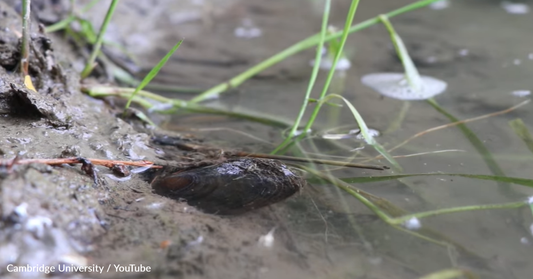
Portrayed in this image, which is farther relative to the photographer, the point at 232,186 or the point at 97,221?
the point at 232,186

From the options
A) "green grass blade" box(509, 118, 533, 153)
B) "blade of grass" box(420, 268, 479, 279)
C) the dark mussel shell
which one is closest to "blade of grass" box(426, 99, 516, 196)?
"green grass blade" box(509, 118, 533, 153)

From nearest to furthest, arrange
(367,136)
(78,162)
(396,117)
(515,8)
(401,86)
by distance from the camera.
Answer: (78,162) → (367,136) → (396,117) → (401,86) → (515,8)

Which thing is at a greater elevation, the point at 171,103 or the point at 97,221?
the point at 97,221

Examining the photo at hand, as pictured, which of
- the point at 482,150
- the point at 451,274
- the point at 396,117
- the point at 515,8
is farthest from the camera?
the point at 515,8

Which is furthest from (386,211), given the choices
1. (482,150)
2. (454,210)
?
(482,150)

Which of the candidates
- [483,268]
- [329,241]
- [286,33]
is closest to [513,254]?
[483,268]

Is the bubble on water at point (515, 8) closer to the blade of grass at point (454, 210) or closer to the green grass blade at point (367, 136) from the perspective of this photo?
the green grass blade at point (367, 136)

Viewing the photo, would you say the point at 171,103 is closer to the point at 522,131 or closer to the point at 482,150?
the point at 482,150
